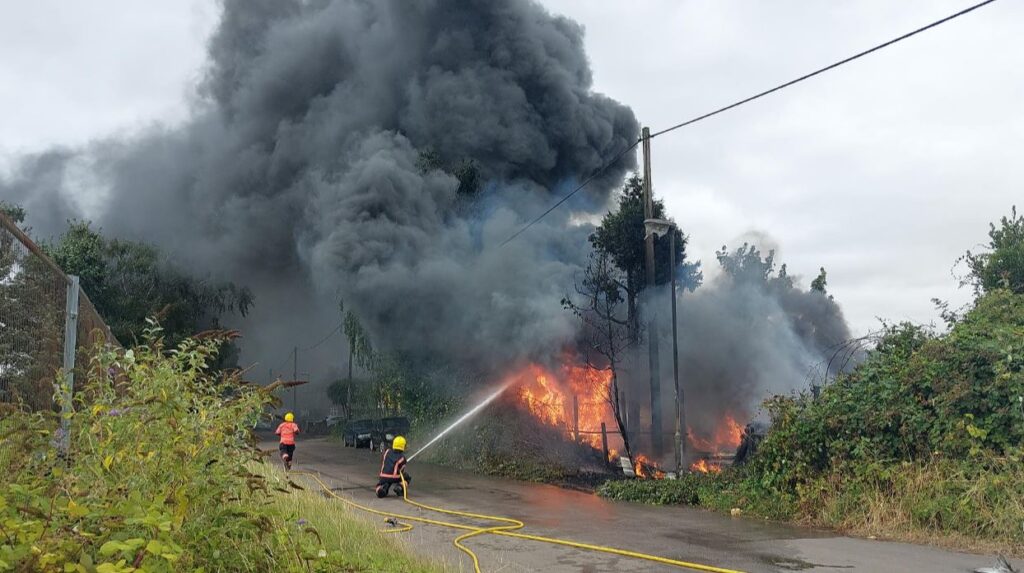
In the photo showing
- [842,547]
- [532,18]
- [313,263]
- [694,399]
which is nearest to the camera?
[842,547]

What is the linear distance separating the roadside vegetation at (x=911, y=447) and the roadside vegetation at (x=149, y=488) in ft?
22.2

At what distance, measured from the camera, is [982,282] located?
21.2 meters

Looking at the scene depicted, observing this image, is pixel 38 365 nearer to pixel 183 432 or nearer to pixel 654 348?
pixel 183 432

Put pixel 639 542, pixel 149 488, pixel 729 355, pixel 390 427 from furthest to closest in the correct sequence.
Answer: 1. pixel 390 427
2. pixel 729 355
3. pixel 639 542
4. pixel 149 488

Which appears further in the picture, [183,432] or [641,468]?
[641,468]

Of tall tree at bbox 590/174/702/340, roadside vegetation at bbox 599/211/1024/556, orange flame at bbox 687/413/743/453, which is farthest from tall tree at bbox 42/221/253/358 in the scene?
roadside vegetation at bbox 599/211/1024/556

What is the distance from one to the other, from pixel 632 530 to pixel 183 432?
6.58 metres

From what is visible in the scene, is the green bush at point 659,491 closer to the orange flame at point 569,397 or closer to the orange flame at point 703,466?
the orange flame at point 703,466

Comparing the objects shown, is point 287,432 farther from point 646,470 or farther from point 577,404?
point 646,470

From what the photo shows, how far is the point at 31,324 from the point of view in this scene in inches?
207

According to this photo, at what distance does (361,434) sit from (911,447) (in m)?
21.1

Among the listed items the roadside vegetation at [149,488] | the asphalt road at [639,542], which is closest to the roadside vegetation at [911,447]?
the asphalt road at [639,542]

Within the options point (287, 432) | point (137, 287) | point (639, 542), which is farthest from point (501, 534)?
point (137, 287)

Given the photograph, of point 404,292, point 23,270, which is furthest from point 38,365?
point 404,292
